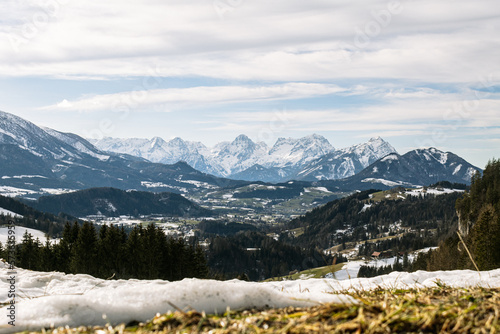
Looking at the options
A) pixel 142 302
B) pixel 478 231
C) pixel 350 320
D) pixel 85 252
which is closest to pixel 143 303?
pixel 142 302

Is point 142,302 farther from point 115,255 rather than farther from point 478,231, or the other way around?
point 478,231

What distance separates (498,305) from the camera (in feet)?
17.4

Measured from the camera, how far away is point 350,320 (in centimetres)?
491

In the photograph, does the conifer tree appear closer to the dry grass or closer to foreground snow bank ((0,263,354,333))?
foreground snow bank ((0,263,354,333))

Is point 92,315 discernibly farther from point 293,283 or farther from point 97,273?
point 97,273

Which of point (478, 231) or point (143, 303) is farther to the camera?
point (478, 231)

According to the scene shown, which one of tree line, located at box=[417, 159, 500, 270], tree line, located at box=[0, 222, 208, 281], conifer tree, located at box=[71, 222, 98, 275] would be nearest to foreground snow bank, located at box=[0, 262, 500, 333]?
tree line, located at box=[417, 159, 500, 270]

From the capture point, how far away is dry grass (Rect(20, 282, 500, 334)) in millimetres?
4543

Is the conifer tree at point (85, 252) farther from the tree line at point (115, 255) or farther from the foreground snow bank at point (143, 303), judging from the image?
the foreground snow bank at point (143, 303)

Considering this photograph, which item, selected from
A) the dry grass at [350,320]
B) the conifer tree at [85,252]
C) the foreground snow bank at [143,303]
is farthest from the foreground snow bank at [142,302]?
the conifer tree at [85,252]

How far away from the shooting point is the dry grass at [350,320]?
14.9ft

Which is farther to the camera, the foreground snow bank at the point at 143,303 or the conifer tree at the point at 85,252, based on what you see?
the conifer tree at the point at 85,252

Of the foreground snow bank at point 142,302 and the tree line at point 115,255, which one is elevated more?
the foreground snow bank at point 142,302

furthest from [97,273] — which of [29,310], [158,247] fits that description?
[29,310]
